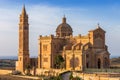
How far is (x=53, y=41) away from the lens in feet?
255

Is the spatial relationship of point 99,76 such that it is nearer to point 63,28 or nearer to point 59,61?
point 59,61

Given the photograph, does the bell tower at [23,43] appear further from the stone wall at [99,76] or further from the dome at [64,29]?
the stone wall at [99,76]

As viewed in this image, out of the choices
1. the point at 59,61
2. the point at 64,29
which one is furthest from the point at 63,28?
the point at 59,61

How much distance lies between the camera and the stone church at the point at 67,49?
2857 inches

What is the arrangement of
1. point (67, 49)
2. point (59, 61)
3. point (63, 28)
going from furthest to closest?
1. point (63, 28)
2. point (67, 49)
3. point (59, 61)

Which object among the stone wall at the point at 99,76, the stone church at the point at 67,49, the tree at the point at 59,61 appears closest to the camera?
the stone wall at the point at 99,76

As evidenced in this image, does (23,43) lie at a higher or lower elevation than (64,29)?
lower

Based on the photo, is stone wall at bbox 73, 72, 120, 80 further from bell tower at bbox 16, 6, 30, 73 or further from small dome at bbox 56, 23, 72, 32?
bell tower at bbox 16, 6, 30, 73

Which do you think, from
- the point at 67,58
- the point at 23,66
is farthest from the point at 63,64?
the point at 23,66

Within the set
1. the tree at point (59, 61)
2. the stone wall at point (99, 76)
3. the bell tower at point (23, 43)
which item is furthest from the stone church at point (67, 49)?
the stone wall at point (99, 76)

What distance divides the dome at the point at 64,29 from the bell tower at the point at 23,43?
23.3ft

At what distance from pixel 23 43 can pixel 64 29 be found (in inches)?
375

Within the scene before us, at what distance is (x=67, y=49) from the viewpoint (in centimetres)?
7669

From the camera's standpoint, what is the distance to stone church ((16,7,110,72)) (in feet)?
238
